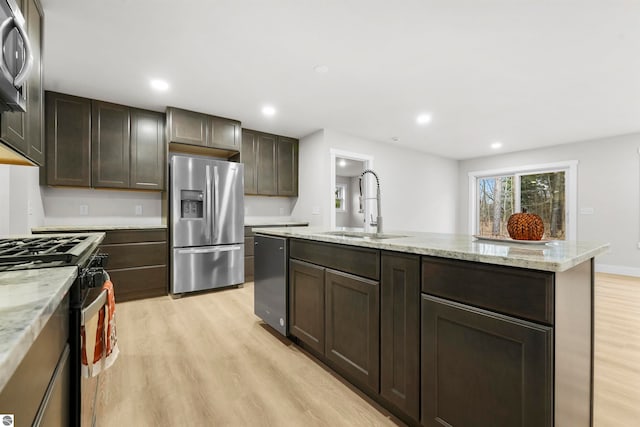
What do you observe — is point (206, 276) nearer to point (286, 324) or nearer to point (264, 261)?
point (264, 261)

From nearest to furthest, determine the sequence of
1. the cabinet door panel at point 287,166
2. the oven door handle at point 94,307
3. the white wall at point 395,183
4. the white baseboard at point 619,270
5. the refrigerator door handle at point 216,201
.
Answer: the oven door handle at point 94,307, the refrigerator door handle at point 216,201, the white wall at point 395,183, the white baseboard at point 619,270, the cabinet door panel at point 287,166

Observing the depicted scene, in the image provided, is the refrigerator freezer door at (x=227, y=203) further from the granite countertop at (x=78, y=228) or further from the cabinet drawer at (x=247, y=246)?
the granite countertop at (x=78, y=228)

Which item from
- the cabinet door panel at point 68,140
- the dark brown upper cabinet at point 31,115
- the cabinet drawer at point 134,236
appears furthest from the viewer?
the cabinet drawer at point 134,236

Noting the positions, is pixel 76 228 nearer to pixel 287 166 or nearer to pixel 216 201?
pixel 216 201

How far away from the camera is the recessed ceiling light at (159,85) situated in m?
2.93

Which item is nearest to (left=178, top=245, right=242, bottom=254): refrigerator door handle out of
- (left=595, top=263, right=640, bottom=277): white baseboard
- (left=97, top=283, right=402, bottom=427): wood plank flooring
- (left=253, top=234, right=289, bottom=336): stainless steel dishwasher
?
(left=97, top=283, right=402, bottom=427): wood plank flooring

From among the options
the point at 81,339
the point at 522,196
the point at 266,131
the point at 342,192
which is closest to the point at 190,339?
the point at 81,339

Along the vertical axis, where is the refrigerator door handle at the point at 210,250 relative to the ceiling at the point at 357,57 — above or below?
below

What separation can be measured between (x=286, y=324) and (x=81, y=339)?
1514 mm

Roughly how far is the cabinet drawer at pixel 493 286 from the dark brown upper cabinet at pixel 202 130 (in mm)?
3420

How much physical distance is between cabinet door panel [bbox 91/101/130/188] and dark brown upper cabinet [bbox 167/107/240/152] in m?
0.52

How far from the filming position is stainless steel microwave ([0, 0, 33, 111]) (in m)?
0.97

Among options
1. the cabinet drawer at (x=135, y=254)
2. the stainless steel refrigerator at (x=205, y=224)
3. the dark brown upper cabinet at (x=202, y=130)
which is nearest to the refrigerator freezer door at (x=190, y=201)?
the stainless steel refrigerator at (x=205, y=224)

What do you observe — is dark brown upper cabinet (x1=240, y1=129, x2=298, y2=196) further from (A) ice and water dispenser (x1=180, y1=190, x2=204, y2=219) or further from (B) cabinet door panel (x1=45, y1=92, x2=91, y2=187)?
(B) cabinet door panel (x1=45, y1=92, x2=91, y2=187)
